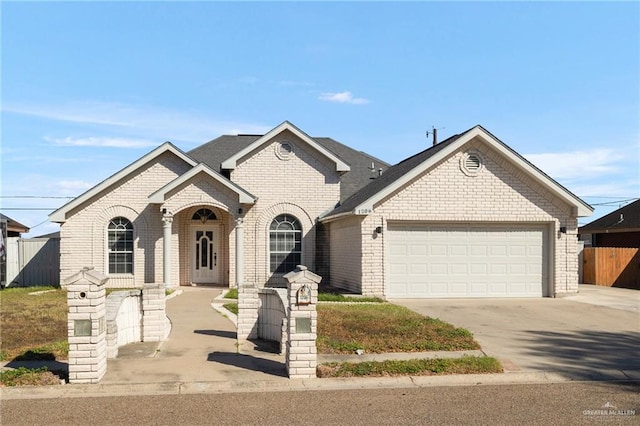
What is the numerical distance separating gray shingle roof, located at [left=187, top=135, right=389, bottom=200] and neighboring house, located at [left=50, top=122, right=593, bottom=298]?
146 millimetres

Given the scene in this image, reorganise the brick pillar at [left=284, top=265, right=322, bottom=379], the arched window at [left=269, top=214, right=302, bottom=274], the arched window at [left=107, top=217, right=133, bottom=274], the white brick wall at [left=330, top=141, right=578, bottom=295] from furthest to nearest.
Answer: the arched window at [left=269, top=214, right=302, bottom=274] → the arched window at [left=107, top=217, right=133, bottom=274] → the white brick wall at [left=330, top=141, right=578, bottom=295] → the brick pillar at [left=284, top=265, right=322, bottom=379]

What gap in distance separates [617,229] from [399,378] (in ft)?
82.0

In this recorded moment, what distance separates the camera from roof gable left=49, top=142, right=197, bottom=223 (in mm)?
22156

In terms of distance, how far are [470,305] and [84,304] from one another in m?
11.5

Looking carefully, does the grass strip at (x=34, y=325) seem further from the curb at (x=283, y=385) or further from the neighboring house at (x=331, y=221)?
the neighboring house at (x=331, y=221)

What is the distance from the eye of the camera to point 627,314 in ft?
52.9

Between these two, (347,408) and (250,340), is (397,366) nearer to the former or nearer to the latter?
(347,408)

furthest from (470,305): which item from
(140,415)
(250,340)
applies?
(140,415)

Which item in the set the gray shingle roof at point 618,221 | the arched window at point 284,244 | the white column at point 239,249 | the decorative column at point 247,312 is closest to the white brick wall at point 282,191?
the arched window at point 284,244

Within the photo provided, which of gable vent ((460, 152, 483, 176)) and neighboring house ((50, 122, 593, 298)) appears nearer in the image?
neighboring house ((50, 122, 593, 298))

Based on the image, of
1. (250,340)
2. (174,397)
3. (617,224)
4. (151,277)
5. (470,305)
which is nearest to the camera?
(174,397)

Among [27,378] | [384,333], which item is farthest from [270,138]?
[27,378]

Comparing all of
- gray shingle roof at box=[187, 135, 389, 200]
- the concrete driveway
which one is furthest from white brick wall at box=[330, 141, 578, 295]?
gray shingle roof at box=[187, 135, 389, 200]

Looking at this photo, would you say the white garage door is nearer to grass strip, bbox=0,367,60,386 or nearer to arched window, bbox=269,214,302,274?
arched window, bbox=269,214,302,274
